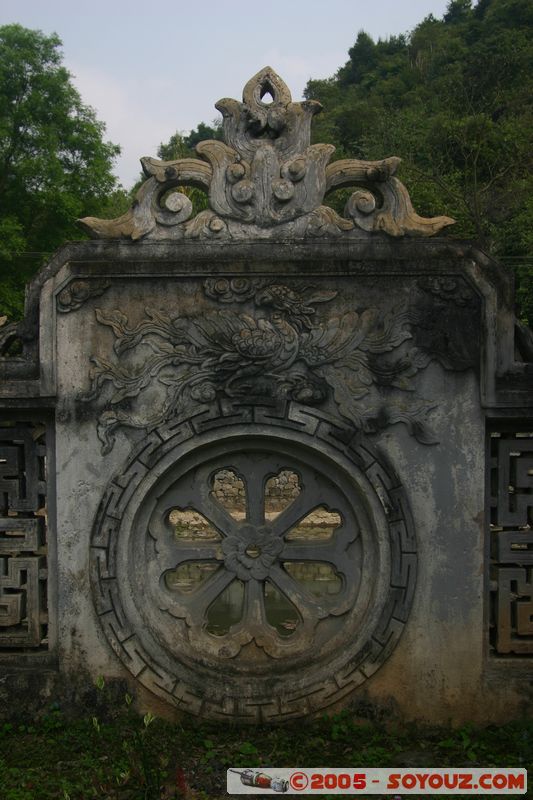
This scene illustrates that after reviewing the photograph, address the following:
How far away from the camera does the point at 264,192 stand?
5.40 meters

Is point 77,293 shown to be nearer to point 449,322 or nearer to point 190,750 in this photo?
point 449,322

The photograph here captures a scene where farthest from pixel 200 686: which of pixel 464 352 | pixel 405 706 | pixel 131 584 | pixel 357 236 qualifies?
pixel 357 236

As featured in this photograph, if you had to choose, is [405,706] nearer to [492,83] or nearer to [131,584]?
[131,584]

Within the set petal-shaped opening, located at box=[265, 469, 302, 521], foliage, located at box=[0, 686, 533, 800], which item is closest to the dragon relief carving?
foliage, located at box=[0, 686, 533, 800]

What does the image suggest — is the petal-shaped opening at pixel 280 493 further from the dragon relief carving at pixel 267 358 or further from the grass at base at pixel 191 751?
the dragon relief carving at pixel 267 358

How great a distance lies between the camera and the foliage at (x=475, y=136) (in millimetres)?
22859

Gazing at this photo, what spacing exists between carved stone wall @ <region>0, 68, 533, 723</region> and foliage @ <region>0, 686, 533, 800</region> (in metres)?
0.14

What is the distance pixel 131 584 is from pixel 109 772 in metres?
1.14

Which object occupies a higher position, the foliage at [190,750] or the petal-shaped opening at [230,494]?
the petal-shaped opening at [230,494]

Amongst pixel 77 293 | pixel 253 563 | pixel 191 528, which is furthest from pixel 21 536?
pixel 191 528

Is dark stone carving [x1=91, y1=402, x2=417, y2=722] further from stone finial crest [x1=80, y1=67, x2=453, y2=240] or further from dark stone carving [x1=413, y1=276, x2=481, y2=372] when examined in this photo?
stone finial crest [x1=80, y1=67, x2=453, y2=240]

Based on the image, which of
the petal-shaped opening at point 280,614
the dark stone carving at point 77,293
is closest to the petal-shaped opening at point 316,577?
the petal-shaped opening at point 280,614

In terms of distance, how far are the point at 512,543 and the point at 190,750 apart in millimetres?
2436

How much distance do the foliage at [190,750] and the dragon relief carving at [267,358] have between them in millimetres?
1832
